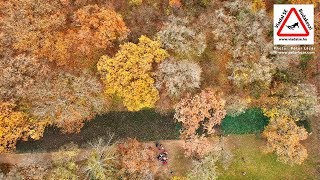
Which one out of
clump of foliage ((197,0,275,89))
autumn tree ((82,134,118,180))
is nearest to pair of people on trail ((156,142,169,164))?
autumn tree ((82,134,118,180))

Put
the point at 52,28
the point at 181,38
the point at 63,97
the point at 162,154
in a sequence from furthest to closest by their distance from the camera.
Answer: the point at 162,154, the point at 181,38, the point at 52,28, the point at 63,97

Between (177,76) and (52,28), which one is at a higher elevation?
(52,28)

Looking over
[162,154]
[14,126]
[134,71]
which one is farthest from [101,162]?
[134,71]

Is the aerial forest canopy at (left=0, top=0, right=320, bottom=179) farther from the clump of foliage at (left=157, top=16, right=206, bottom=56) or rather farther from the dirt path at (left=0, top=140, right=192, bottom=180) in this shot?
the dirt path at (left=0, top=140, right=192, bottom=180)

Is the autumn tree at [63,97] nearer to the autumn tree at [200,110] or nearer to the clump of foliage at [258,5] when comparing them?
the autumn tree at [200,110]

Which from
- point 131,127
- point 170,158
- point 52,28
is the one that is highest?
point 52,28

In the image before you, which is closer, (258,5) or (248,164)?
(258,5)

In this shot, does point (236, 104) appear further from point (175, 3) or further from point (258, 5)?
point (175, 3)

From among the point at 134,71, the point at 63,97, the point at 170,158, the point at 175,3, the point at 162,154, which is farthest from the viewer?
the point at 170,158
